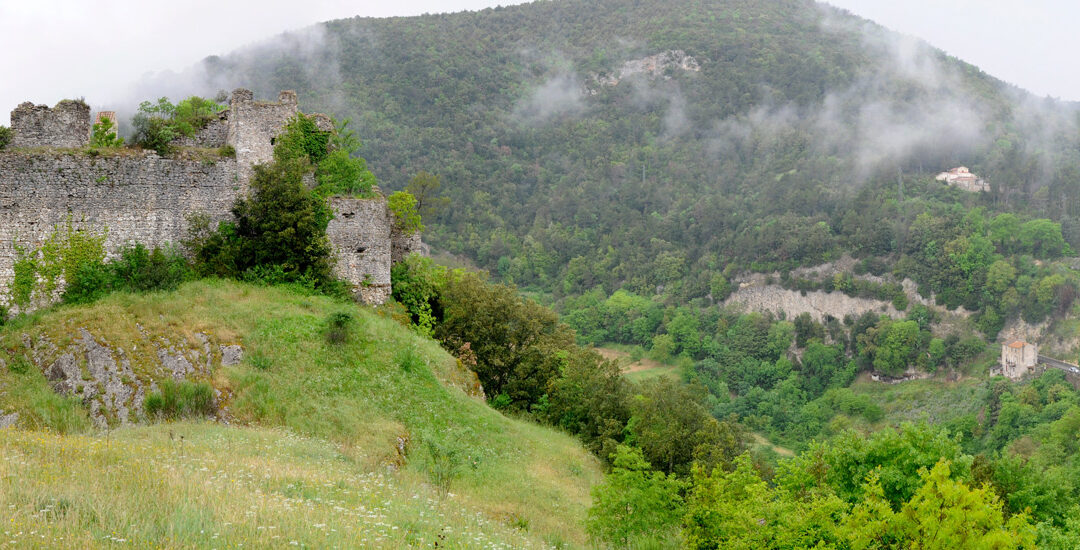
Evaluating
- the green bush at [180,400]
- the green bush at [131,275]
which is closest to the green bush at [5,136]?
the green bush at [131,275]

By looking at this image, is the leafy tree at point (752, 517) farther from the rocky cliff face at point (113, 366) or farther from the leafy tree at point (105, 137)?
the leafy tree at point (105, 137)

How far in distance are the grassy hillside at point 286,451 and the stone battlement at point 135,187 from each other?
1801mm

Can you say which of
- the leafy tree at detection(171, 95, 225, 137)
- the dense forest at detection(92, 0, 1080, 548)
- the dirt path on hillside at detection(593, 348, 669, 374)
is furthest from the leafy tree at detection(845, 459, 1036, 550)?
A: the dirt path on hillside at detection(593, 348, 669, 374)

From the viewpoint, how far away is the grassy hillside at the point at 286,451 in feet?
31.3

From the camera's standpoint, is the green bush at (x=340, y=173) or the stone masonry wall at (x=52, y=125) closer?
the stone masonry wall at (x=52, y=125)

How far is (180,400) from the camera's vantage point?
1761 centimetres

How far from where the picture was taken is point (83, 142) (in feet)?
71.1

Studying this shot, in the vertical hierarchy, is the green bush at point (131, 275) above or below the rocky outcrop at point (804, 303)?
above

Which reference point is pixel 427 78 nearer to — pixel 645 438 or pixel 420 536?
pixel 645 438

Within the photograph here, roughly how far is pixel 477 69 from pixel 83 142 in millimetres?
172121

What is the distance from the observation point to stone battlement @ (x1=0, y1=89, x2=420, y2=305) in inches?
782

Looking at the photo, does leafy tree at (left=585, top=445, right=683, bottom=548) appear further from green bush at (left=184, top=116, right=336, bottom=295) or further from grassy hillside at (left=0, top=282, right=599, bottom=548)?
green bush at (left=184, top=116, right=336, bottom=295)

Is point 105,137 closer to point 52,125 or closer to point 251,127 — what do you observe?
point 52,125

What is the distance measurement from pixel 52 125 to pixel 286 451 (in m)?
11.9
